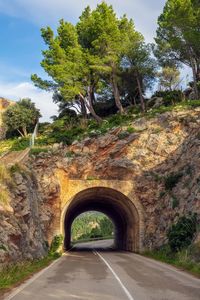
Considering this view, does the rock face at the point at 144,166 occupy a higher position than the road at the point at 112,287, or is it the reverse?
the rock face at the point at 144,166

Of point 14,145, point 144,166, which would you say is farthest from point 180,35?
point 14,145

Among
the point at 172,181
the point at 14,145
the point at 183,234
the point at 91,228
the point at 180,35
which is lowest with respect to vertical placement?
the point at 91,228

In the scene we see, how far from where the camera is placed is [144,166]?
3444cm

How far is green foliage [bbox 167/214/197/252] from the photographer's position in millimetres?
23742

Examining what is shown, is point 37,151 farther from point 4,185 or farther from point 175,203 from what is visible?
point 175,203

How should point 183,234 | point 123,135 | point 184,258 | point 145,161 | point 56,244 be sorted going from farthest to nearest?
point 123,135
point 145,161
point 56,244
point 183,234
point 184,258

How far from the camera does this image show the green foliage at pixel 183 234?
23.7 meters

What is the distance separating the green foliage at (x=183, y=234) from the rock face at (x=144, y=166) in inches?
152

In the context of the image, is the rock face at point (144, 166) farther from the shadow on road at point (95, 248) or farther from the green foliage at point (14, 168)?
the shadow on road at point (95, 248)

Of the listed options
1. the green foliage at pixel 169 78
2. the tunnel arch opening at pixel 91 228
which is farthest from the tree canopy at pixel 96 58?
the tunnel arch opening at pixel 91 228

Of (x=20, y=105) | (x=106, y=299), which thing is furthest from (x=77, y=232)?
(x=106, y=299)

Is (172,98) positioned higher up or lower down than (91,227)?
higher up

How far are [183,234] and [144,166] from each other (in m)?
11.0

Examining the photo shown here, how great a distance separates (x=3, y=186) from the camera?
22594 millimetres
